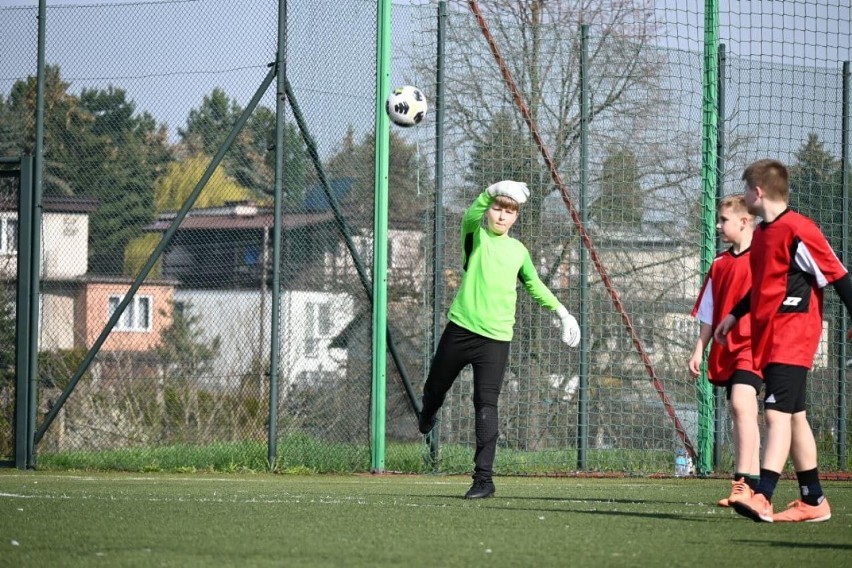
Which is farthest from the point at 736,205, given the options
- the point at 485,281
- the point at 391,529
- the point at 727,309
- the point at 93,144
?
the point at 93,144

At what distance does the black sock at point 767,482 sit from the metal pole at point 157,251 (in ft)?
19.9

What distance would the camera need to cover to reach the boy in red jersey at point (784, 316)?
18.2 feet

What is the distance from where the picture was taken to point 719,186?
10.3 meters

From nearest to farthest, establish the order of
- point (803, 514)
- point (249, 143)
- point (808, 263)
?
point (808, 263) → point (803, 514) → point (249, 143)

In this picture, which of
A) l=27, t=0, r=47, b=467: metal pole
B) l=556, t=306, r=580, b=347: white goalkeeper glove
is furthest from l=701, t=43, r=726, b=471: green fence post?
l=27, t=0, r=47, b=467: metal pole

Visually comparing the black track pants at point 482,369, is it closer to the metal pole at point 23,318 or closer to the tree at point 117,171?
the metal pole at point 23,318

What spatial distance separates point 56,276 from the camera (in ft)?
37.8

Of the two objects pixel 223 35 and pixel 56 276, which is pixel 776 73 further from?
pixel 56 276

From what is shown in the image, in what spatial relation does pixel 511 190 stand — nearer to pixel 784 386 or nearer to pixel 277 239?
pixel 784 386

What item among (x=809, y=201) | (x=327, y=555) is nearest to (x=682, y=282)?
(x=809, y=201)

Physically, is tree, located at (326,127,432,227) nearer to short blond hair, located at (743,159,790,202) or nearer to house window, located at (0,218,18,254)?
house window, located at (0,218,18,254)

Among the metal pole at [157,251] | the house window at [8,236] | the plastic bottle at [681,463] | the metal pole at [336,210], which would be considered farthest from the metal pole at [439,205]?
the house window at [8,236]

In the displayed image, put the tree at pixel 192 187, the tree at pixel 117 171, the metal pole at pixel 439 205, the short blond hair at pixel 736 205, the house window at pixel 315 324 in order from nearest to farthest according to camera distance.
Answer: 1. the short blond hair at pixel 736 205
2. the metal pole at pixel 439 205
3. the house window at pixel 315 324
4. the tree at pixel 117 171
5. the tree at pixel 192 187

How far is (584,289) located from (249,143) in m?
3.90
